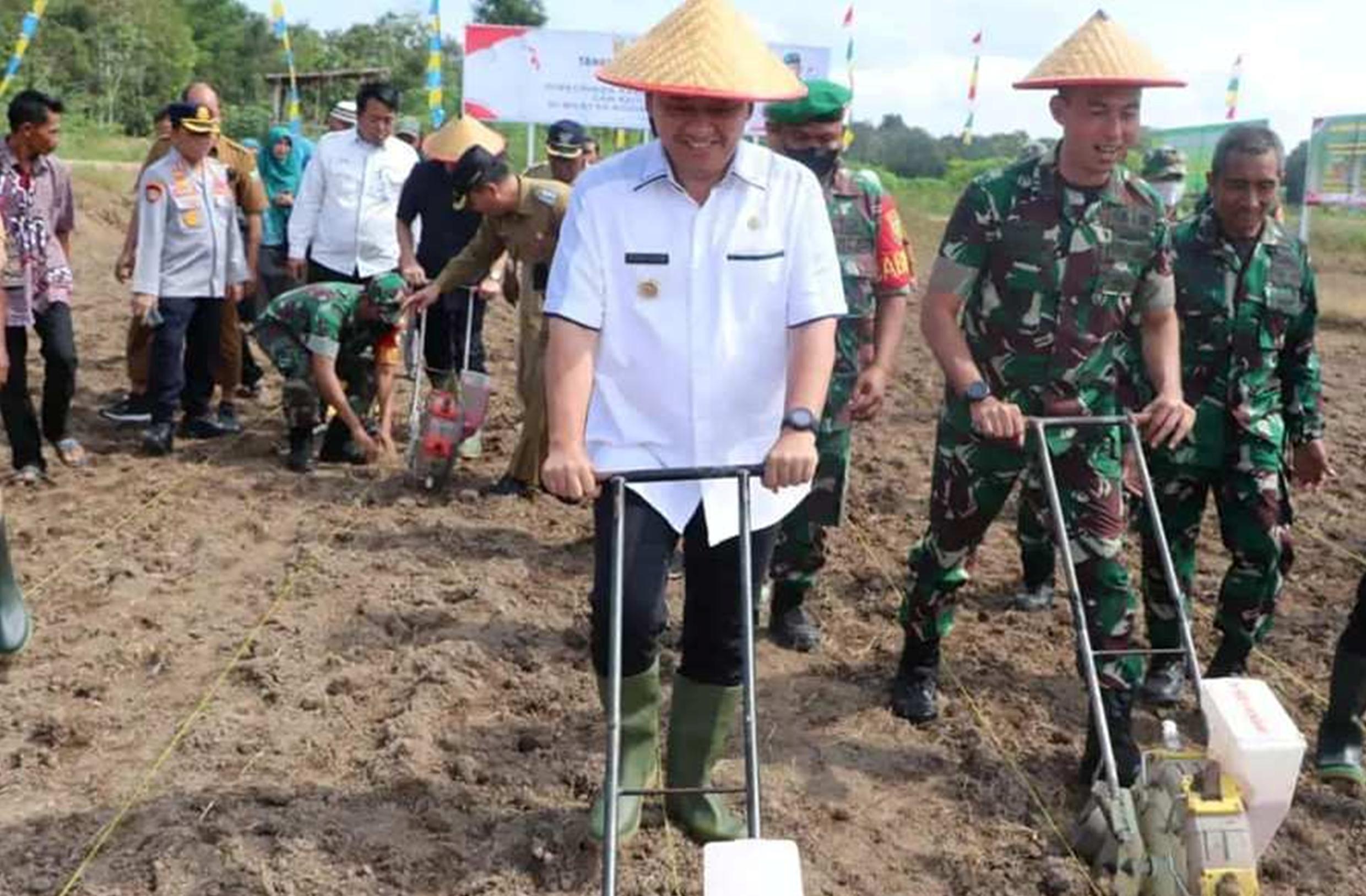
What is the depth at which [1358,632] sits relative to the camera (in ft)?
13.5

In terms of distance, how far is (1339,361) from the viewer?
13.0 meters

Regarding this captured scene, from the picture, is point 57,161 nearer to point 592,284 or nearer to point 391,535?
point 391,535

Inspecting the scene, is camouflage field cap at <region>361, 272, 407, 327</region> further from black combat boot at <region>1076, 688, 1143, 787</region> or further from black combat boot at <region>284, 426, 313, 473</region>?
black combat boot at <region>1076, 688, 1143, 787</region>

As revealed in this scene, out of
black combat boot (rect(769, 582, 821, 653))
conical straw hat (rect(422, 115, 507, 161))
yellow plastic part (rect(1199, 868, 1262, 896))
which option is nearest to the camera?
yellow plastic part (rect(1199, 868, 1262, 896))

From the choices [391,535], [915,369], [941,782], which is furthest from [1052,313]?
[915,369]

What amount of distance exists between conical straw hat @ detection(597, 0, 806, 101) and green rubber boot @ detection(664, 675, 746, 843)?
144cm

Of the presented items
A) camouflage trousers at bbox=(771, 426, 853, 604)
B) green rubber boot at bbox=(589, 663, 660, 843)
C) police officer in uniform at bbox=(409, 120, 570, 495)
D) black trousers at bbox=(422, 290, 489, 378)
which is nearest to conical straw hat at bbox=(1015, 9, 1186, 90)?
camouflage trousers at bbox=(771, 426, 853, 604)

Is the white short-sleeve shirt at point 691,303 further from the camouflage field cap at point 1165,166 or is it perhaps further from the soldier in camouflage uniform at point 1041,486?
the camouflage field cap at point 1165,166

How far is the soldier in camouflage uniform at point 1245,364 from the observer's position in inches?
171

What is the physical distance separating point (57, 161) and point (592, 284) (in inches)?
208

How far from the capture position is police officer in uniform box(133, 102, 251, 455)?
24.5 feet

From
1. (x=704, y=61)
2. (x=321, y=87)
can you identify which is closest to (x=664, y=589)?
(x=704, y=61)

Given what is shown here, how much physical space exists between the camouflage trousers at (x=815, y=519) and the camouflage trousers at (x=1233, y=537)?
1.03 metres

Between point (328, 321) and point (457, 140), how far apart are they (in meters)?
1.56
